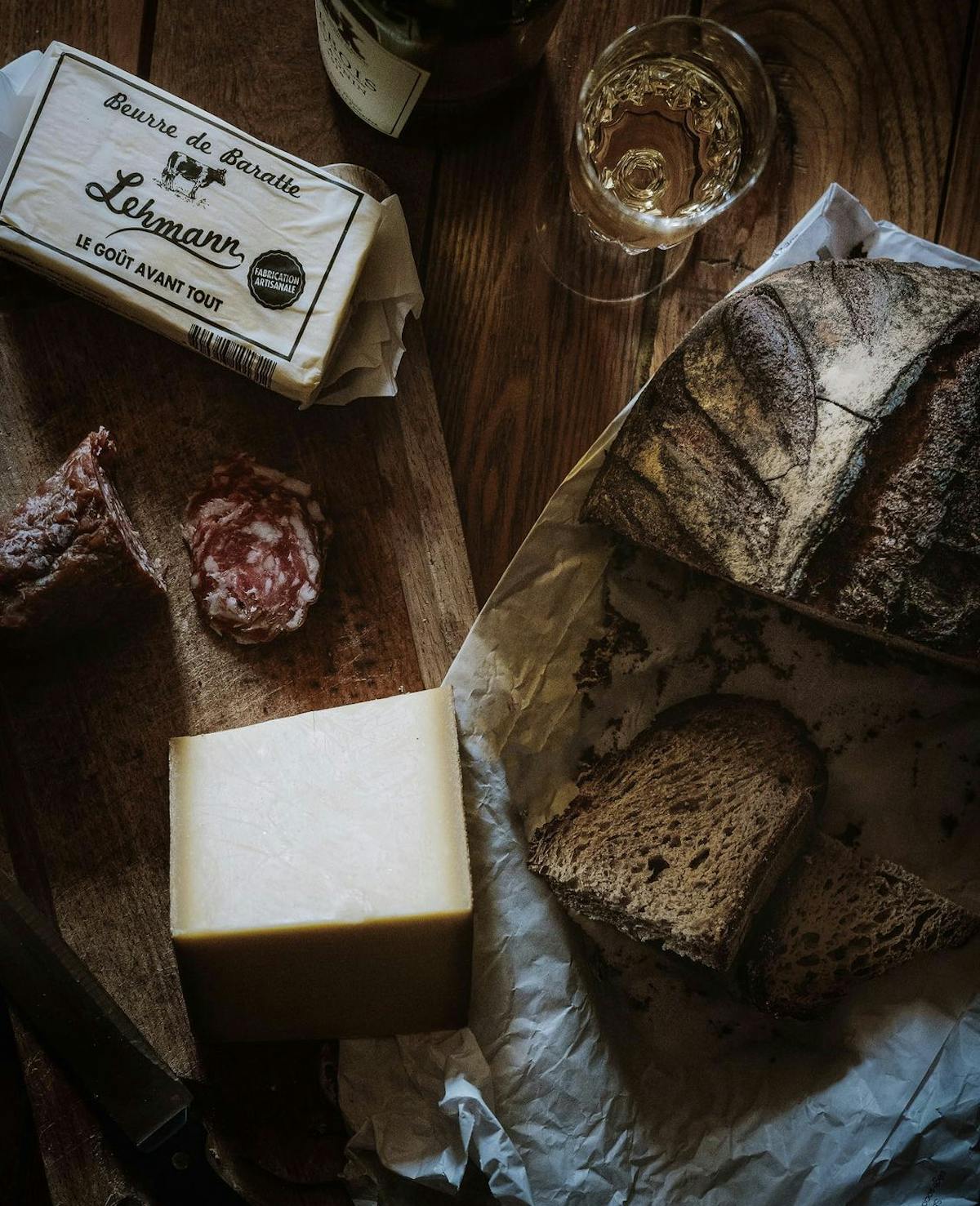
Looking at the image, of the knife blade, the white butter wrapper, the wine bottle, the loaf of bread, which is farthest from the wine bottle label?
the knife blade

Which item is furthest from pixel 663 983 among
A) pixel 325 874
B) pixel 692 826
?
pixel 325 874

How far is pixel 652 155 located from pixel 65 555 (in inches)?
44.9

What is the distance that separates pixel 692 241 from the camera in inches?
58.9

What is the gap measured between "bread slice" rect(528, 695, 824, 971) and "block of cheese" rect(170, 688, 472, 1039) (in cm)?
20

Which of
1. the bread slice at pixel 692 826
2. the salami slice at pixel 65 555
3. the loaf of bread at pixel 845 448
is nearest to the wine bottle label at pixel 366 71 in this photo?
the loaf of bread at pixel 845 448

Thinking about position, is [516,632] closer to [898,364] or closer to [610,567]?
[610,567]

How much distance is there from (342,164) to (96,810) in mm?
1121

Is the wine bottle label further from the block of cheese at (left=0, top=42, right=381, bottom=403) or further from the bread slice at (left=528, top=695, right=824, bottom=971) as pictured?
the bread slice at (left=528, top=695, right=824, bottom=971)

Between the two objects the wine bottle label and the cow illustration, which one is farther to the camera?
the cow illustration

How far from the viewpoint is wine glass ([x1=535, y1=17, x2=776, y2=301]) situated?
1.37 m

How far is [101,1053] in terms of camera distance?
1.27m

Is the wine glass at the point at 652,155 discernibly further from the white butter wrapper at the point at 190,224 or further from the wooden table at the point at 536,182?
the white butter wrapper at the point at 190,224

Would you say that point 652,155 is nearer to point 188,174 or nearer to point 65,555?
point 188,174

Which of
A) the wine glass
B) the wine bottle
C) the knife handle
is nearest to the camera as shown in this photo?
the wine bottle
